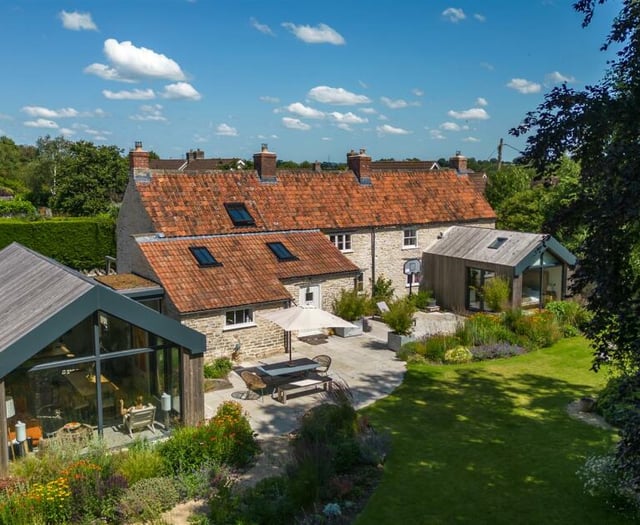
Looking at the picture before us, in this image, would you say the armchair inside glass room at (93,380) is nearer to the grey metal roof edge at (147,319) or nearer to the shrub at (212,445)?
the grey metal roof edge at (147,319)

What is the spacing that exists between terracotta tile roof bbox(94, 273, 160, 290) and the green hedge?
567 inches

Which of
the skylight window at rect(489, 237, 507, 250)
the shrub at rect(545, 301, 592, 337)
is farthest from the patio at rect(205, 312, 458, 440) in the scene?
the shrub at rect(545, 301, 592, 337)

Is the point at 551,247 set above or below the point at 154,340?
above

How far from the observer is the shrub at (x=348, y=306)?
990 inches

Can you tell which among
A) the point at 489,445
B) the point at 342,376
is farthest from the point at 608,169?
the point at 342,376

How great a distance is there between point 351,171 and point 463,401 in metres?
17.3

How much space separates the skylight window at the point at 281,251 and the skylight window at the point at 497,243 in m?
9.70

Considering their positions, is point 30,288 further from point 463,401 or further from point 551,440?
point 551,440

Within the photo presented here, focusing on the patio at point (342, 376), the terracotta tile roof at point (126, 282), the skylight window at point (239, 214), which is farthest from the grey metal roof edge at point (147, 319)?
the skylight window at point (239, 214)

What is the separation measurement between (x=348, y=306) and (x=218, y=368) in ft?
23.6

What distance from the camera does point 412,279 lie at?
30.8 m

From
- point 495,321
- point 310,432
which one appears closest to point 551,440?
point 310,432

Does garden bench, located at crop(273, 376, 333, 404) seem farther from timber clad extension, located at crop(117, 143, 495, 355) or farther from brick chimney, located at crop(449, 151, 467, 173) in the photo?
brick chimney, located at crop(449, 151, 467, 173)

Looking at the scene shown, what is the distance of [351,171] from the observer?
31594 millimetres
